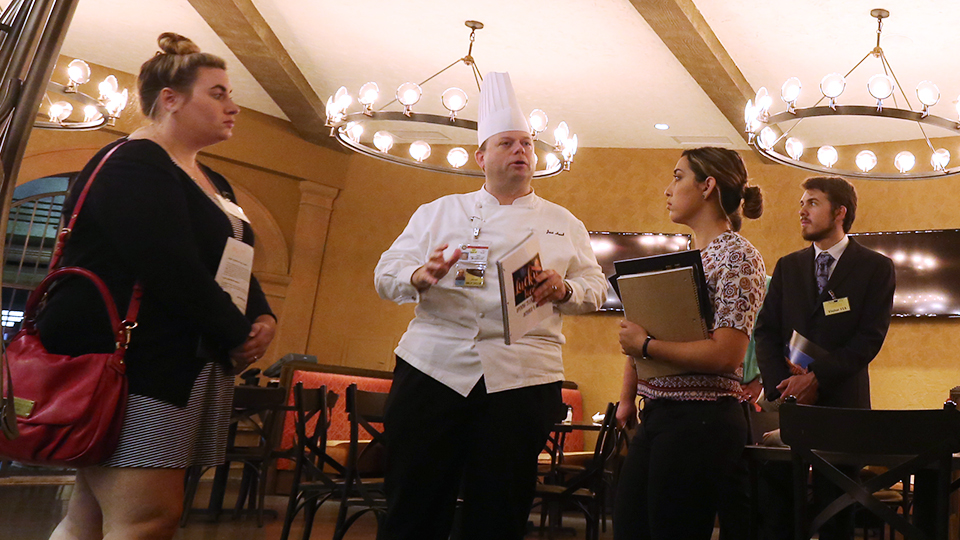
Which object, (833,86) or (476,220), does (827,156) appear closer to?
(833,86)

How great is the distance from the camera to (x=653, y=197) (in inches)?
325

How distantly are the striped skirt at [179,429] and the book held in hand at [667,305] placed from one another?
0.94 metres

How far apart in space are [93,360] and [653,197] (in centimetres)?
742

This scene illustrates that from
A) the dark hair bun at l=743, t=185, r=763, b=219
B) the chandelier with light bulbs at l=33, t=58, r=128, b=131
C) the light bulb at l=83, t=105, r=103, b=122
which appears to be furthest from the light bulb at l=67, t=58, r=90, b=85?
the dark hair bun at l=743, t=185, r=763, b=219

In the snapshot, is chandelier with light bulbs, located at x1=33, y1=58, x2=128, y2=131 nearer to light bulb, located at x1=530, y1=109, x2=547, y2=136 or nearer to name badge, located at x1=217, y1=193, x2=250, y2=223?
light bulb, located at x1=530, y1=109, x2=547, y2=136

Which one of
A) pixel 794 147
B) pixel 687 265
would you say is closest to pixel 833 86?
pixel 794 147

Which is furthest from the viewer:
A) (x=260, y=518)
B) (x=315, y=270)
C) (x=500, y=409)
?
(x=315, y=270)

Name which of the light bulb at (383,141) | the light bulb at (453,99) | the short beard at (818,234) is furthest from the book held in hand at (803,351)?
the light bulb at (383,141)

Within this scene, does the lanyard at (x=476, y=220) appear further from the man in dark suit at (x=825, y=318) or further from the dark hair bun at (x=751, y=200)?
the man in dark suit at (x=825, y=318)

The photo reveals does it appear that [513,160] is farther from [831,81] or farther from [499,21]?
[499,21]

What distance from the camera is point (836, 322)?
258cm

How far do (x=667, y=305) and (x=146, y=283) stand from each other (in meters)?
1.12

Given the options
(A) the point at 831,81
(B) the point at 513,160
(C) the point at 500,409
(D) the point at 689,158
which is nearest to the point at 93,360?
(C) the point at 500,409

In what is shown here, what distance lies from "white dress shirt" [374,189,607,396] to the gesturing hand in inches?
2.1
